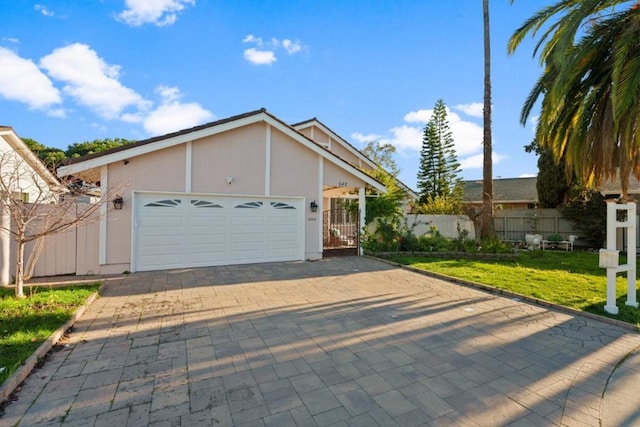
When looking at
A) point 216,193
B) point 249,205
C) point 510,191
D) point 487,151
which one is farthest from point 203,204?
point 510,191

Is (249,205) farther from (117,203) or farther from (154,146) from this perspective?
(117,203)

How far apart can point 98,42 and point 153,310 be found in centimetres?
949

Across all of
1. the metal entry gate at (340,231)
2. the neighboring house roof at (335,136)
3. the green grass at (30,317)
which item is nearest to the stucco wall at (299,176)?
the metal entry gate at (340,231)

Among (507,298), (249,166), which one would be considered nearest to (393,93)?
(249,166)

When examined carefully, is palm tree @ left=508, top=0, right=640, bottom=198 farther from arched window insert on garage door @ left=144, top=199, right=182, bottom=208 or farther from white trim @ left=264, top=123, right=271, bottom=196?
arched window insert on garage door @ left=144, top=199, right=182, bottom=208

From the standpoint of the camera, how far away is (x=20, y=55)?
1016cm

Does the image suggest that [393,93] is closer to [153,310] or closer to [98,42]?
[98,42]

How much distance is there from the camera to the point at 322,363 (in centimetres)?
349

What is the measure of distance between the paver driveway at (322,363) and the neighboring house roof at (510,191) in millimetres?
19749

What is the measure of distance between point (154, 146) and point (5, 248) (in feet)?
12.9

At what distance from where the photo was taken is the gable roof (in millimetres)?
7977

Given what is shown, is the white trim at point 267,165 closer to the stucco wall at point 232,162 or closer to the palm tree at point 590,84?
the stucco wall at point 232,162

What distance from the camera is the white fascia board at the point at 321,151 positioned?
10203 millimetres

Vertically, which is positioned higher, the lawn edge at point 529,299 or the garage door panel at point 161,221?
the garage door panel at point 161,221
